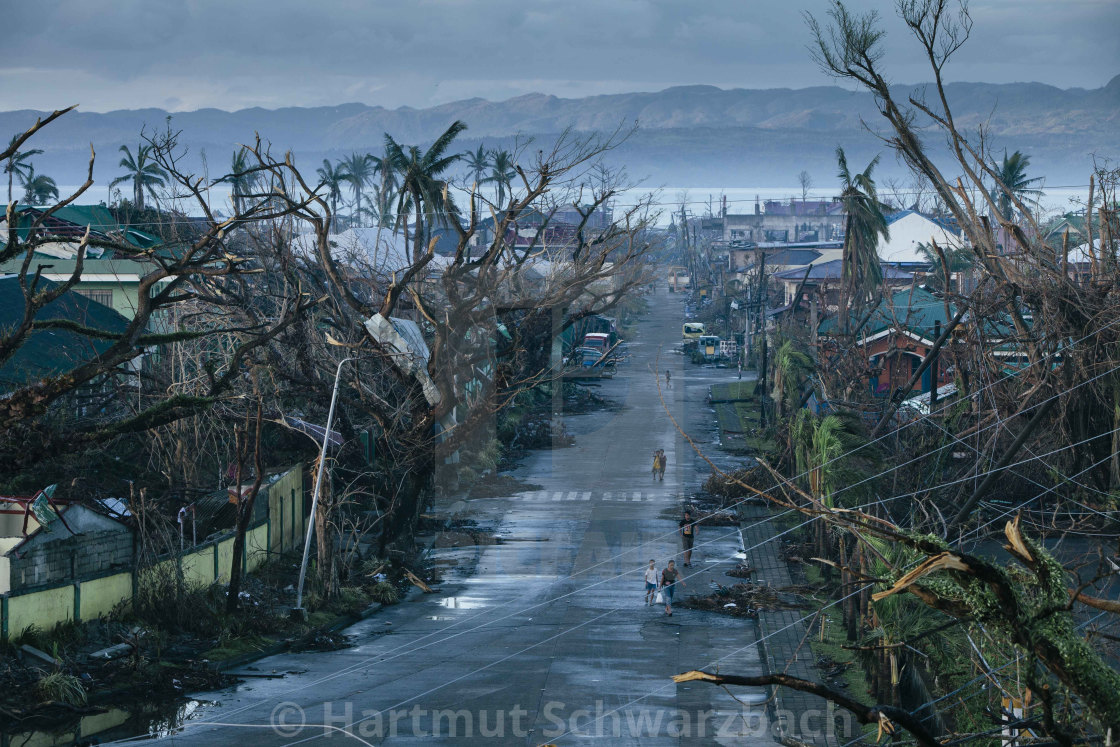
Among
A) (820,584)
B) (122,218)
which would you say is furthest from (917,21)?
(122,218)

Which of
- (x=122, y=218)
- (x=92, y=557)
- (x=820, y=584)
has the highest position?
(x=122, y=218)

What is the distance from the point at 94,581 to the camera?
20219mm

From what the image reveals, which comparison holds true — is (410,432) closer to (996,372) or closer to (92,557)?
(92,557)

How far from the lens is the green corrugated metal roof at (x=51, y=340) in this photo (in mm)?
30734

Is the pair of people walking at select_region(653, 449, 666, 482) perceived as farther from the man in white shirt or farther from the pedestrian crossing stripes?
the man in white shirt

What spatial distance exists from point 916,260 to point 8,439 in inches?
3058

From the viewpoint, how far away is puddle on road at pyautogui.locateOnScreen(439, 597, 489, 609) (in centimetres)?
2417

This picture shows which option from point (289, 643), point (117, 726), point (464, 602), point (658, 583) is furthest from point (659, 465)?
point (117, 726)

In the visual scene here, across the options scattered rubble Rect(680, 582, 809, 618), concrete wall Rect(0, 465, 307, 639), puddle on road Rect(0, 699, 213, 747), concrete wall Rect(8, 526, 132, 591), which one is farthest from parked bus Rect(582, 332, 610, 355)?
puddle on road Rect(0, 699, 213, 747)

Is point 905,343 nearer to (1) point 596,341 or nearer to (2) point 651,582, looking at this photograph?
(2) point 651,582

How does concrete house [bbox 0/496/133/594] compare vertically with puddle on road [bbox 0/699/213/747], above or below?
above

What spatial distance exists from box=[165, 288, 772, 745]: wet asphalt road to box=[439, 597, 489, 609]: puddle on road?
68mm

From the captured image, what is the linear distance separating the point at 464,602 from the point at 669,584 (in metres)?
4.52

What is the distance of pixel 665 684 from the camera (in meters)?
18.9
